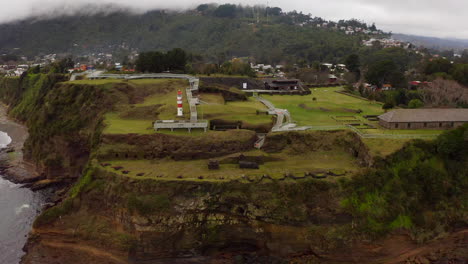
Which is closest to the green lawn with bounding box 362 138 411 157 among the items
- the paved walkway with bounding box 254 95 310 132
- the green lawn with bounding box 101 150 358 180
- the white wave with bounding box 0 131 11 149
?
the green lawn with bounding box 101 150 358 180

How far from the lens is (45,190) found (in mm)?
39688

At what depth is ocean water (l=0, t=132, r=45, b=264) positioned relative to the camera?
95.9 feet

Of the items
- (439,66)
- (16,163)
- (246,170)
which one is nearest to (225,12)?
(439,66)

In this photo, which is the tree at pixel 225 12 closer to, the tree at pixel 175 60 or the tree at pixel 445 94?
the tree at pixel 175 60

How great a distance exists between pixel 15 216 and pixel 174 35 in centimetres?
12631

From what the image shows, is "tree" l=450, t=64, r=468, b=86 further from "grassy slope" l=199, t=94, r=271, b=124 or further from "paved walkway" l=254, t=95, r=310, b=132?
"grassy slope" l=199, t=94, r=271, b=124

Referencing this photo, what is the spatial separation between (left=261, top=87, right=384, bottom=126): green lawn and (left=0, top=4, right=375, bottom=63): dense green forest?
61189mm

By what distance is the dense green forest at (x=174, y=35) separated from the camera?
126750mm

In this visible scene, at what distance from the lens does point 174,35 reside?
149 m

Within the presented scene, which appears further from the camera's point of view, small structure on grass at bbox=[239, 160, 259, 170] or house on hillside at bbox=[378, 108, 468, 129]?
house on hillside at bbox=[378, 108, 468, 129]

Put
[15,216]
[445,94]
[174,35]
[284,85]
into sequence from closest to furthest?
[15,216] → [445,94] → [284,85] → [174,35]

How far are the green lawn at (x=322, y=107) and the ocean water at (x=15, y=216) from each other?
30870 millimetres

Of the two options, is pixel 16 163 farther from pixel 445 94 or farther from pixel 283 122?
pixel 445 94

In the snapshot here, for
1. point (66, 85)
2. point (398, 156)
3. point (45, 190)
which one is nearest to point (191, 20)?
point (66, 85)
